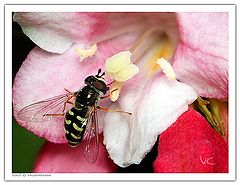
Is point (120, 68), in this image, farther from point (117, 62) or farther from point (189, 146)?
point (189, 146)

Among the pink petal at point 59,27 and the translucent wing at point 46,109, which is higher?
the pink petal at point 59,27

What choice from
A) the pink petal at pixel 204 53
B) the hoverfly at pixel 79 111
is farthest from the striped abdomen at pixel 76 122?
the pink petal at pixel 204 53

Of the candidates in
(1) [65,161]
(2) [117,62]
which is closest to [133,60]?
(2) [117,62]

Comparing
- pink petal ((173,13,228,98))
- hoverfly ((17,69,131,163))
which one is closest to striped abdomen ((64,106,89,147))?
hoverfly ((17,69,131,163))

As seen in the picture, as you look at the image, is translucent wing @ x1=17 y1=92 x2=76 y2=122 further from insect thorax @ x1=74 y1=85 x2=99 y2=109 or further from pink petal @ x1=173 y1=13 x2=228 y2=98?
pink petal @ x1=173 y1=13 x2=228 y2=98
